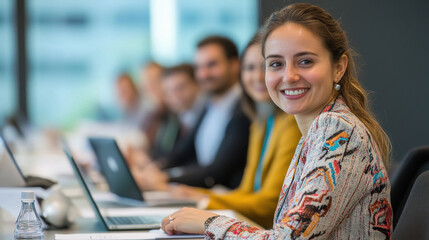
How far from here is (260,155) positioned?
2.55 metres

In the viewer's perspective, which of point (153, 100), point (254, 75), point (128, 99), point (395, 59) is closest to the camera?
point (395, 59)

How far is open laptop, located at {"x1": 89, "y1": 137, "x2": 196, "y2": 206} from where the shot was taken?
2.09 metres

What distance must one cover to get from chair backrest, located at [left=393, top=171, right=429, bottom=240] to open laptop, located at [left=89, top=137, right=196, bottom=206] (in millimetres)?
984

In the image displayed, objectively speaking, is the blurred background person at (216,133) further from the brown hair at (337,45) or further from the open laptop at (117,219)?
the brown hair at (337,45)

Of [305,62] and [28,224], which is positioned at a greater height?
[305,62]

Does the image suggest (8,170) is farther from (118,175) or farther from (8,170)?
(118,175)

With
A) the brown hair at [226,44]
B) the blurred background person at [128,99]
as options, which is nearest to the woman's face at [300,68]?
the brown hair at [226,44]

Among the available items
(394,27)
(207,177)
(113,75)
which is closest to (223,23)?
(113,75)

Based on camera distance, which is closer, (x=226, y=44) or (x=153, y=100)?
(x=226, y=44)

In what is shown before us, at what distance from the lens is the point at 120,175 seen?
2.18 meters

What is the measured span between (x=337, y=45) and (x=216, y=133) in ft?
7.51

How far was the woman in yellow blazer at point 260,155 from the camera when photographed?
2197 mm

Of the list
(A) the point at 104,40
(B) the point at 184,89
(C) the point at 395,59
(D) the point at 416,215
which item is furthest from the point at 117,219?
(A) the point at 104,40

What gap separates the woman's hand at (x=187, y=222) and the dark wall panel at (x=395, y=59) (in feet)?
3.95
